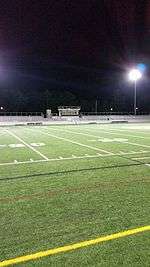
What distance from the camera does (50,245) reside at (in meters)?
4.35

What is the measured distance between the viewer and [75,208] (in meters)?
5.90

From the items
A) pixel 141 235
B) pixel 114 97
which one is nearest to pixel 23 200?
pixel 141 235

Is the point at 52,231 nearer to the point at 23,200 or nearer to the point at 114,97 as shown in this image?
the point at 23,200

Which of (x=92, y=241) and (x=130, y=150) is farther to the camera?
(x=130, y=150)

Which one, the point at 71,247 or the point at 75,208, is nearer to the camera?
the point at 71,247

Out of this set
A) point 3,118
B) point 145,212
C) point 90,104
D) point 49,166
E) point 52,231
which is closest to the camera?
point 52,231

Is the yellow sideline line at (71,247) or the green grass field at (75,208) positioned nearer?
the yellow sideline line at (71,247)

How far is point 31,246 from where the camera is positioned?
432 cm

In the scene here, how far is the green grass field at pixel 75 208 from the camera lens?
412 centimetres

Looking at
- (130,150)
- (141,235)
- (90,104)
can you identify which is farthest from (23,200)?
(90,104)

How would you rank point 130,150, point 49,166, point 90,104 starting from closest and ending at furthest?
point 49,166 < point 130,150 < point 90,104

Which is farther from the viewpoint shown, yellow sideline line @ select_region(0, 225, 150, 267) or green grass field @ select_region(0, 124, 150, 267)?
green grass field @ select_region(0, 124, 150, 267)

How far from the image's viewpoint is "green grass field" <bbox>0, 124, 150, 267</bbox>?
4.12m

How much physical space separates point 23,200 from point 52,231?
172 centimetres
